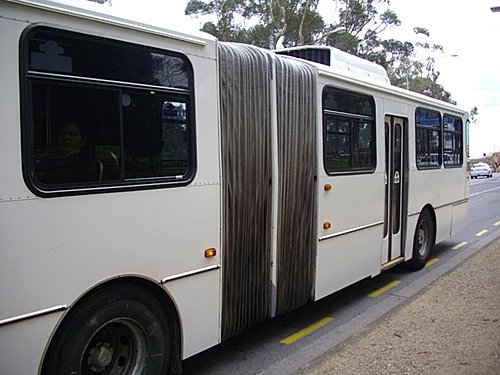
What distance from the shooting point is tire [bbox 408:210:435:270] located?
7809mm

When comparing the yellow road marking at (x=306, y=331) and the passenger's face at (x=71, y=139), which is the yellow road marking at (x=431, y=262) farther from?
the passenger's face at (x=71, y=139)

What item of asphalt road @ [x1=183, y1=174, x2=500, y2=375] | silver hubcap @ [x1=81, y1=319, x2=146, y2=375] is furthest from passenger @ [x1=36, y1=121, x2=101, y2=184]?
asphalt road @ [x1=183, y1=174, x2=500, y2=375]

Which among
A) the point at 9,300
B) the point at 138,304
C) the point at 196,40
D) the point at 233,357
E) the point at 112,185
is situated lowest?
the point at 233,357

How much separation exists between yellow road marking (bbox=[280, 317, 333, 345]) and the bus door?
5.44 ft

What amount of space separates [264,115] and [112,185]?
173 centimetres

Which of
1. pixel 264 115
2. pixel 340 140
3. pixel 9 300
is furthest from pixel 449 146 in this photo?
pixel 9 300

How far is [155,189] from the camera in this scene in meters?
3.54

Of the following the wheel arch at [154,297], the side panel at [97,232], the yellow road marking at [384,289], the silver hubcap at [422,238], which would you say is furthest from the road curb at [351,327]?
the wheel arch at [154,297]

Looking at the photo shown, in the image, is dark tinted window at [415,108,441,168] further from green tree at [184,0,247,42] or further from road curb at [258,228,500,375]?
green tree at [184,0,247,42]

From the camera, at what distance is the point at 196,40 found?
3.83 meters

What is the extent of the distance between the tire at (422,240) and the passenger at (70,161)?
583cm

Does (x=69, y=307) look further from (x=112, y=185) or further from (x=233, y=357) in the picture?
(x=233, y=357)

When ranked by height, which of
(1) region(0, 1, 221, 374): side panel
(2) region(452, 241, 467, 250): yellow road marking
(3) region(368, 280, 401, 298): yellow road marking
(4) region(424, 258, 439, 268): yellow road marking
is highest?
(1) region(0, 1, 221, 374): side panel

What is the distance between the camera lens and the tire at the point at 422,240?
781 cm
